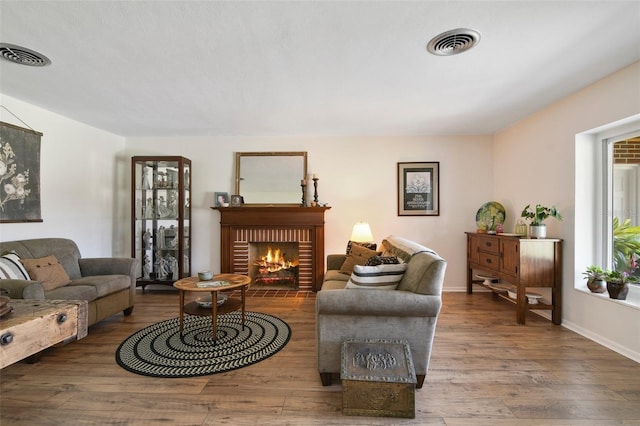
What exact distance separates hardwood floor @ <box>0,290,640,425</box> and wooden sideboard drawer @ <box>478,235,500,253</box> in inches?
41.3

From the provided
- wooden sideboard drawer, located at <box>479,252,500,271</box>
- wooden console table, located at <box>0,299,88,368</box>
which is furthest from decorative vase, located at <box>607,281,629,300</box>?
wooden console table, located at <box>0,299,88,368</box>

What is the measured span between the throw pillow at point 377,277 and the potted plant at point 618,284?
2.04m

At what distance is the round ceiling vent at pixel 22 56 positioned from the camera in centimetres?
198

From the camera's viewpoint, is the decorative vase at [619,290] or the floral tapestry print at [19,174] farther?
the floral tapestry print at [19,174]

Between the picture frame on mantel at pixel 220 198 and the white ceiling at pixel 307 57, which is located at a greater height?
the white ceiling at pixel 307 57

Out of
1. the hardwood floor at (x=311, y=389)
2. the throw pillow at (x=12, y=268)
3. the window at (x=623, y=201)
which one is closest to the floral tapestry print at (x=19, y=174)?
the throw pillow at (x=12, y=268)

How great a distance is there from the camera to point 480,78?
2416 millimetres

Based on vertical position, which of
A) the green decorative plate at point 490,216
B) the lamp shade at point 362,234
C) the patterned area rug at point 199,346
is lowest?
the patterned area rug at point 199,346

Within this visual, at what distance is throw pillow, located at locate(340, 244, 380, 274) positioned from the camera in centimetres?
295

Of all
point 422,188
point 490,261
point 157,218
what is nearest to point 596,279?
point 490,261

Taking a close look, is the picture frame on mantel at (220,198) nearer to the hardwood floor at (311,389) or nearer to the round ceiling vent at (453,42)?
the hardwood floor at (311,389)

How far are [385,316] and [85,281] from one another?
116 inches

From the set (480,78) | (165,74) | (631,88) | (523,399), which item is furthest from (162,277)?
(631,88)

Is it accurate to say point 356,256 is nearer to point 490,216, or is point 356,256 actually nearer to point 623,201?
point 490,216
